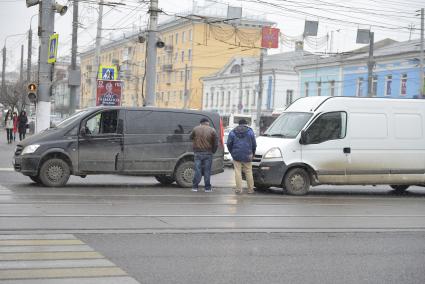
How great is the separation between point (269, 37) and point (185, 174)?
54.0 feet

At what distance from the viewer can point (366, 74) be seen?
55344 millimetres

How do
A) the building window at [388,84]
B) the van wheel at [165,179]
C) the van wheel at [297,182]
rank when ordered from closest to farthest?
the van wheel at [297,182] → the van wheel at [165,179] → the building window at [388,84]

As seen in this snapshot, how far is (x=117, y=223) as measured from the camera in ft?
33.8

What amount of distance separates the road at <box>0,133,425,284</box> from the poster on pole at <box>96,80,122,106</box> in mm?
9647

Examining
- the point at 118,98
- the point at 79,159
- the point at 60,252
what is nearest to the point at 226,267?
the point at 60,252

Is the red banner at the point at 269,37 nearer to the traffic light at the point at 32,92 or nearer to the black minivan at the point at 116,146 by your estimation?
the traffic light at the point at 32,92

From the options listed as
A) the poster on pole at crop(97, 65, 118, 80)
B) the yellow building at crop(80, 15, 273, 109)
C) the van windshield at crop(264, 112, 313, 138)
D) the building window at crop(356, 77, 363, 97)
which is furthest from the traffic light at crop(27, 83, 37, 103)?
the yellow building at crop(80, 15, 273, 109)

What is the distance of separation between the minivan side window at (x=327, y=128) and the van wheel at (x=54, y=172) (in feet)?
18.9

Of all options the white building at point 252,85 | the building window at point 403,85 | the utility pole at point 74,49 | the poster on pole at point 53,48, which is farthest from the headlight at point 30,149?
the white building at point 252,85

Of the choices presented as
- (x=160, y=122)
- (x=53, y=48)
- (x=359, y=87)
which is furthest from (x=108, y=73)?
(x=359, y=87)

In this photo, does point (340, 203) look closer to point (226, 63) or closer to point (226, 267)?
point (226, 267)

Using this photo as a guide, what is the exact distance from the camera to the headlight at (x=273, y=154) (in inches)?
629

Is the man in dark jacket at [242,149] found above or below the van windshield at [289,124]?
below

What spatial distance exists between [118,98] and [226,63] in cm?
5710
